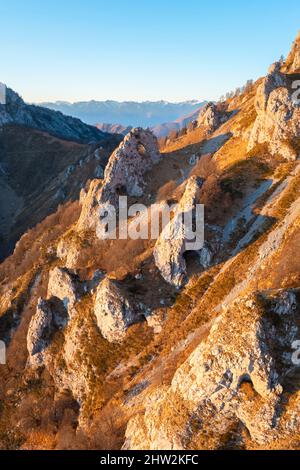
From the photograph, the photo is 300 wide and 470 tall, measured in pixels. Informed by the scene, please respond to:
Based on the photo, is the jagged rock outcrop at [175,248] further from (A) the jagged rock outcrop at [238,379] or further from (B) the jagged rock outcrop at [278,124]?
(A) the jagged rock outcrop at [238,379]

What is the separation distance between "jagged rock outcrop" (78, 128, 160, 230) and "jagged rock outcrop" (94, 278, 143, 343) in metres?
26.9

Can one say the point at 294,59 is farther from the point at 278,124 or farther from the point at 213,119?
the point at 278,124

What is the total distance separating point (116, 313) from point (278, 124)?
46.6 meters

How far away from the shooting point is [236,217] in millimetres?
63688

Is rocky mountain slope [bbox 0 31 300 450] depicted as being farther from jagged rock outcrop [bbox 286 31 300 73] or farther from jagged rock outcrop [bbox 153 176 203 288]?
jagged rock outcrop [bbox 286 31 300 73]

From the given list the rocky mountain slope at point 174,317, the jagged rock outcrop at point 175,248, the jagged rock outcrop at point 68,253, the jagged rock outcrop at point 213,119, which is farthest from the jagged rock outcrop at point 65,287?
the jagged rock outcrop at point 213,119

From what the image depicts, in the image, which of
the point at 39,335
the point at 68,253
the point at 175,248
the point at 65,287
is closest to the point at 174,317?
the point at 175,248

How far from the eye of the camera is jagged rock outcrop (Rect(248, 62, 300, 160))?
71500 millimetres

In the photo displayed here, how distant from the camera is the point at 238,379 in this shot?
3156cm

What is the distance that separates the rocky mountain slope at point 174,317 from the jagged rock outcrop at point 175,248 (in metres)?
0.18

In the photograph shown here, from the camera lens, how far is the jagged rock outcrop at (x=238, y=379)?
30031 millimetres
